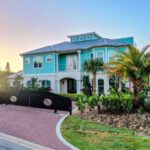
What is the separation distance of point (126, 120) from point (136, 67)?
445 cm

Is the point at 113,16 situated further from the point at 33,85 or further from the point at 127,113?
the point at 33,85

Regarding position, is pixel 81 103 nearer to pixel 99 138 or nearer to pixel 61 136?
pixel 61 136

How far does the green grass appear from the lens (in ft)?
27.5

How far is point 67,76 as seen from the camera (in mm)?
33062

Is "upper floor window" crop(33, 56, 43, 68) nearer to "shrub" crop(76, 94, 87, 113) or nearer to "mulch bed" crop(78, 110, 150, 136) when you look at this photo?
"shrub" crop(76, 94, 87, 113)

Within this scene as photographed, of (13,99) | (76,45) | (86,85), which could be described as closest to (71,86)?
(76,45)

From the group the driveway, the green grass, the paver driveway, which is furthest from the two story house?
the driveway

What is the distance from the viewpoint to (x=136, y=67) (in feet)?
53.7

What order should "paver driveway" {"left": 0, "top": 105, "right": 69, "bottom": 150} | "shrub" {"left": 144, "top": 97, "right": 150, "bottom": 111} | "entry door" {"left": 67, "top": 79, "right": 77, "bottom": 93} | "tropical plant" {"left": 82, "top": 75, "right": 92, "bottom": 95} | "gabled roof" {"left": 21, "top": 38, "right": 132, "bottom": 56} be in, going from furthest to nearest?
1. "entry door" {"left": 67, "top": 79, "right": 77, "bottom": 93}
2. "gabled roof" {"left": 21, "top": 38, "right": 132, "bottom": 56}
3. "tropical plant" {"left": 82, "top": 75, "right": 92, "bottom": 95}
4. "shrub" {"left": 144, "top": 97, "right": 150, "bottom": 111}
5. "paver driveway" {"left": 0, "top": 105, "right": 69, "bottom": 150}

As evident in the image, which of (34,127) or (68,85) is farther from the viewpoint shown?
(68,85)

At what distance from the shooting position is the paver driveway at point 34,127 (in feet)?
30.2

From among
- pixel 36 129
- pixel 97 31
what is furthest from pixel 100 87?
pixel 36 129

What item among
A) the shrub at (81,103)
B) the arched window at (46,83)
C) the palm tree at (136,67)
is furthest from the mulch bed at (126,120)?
the arched window at (46,83)

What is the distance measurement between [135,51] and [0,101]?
11.4 metres
